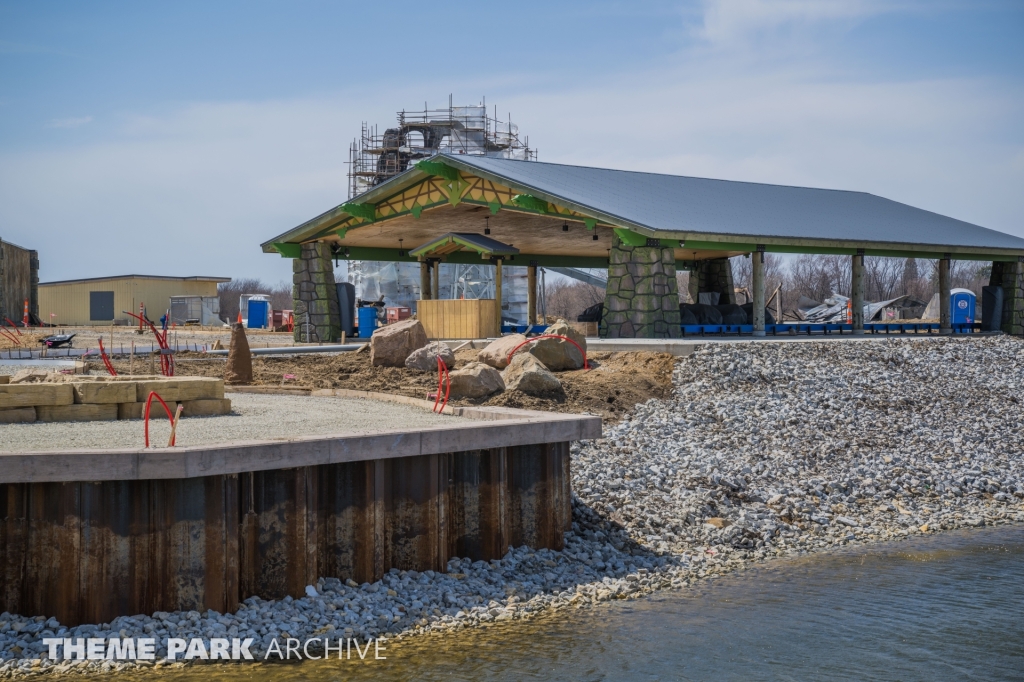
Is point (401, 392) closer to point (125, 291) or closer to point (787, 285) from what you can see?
point (125, 291)

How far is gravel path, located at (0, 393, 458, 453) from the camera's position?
9188 millimetres

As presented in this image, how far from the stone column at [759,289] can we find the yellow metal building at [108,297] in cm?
2872

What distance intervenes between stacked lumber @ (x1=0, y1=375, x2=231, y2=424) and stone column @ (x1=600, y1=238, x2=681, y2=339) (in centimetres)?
1310

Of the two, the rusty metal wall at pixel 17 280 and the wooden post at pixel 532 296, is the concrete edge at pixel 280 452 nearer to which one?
the wooden post at pixel 532 296

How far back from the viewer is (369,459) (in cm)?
905

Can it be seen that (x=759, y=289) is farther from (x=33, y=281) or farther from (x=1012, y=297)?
(x=33, y=281)

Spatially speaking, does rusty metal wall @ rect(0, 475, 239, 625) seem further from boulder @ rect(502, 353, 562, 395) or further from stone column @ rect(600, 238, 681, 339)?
stone column @ rect(600, 238, 681, 339)

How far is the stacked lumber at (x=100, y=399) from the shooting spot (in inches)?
426

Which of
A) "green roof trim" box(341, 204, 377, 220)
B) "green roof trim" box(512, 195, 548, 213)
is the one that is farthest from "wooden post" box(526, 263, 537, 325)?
"green roof trim" box(512, 195, 548, 213)

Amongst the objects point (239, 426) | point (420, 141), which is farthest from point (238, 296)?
point (239, 426)

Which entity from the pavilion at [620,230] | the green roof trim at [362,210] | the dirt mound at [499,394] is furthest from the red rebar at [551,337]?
the green roof trim at [362,210]

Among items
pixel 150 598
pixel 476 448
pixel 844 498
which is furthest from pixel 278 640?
pixel 844 498

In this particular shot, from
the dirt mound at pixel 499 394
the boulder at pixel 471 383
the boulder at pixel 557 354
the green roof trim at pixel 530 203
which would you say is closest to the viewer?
the boulder at pixel 471 383

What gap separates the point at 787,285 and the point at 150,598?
81996 mm
